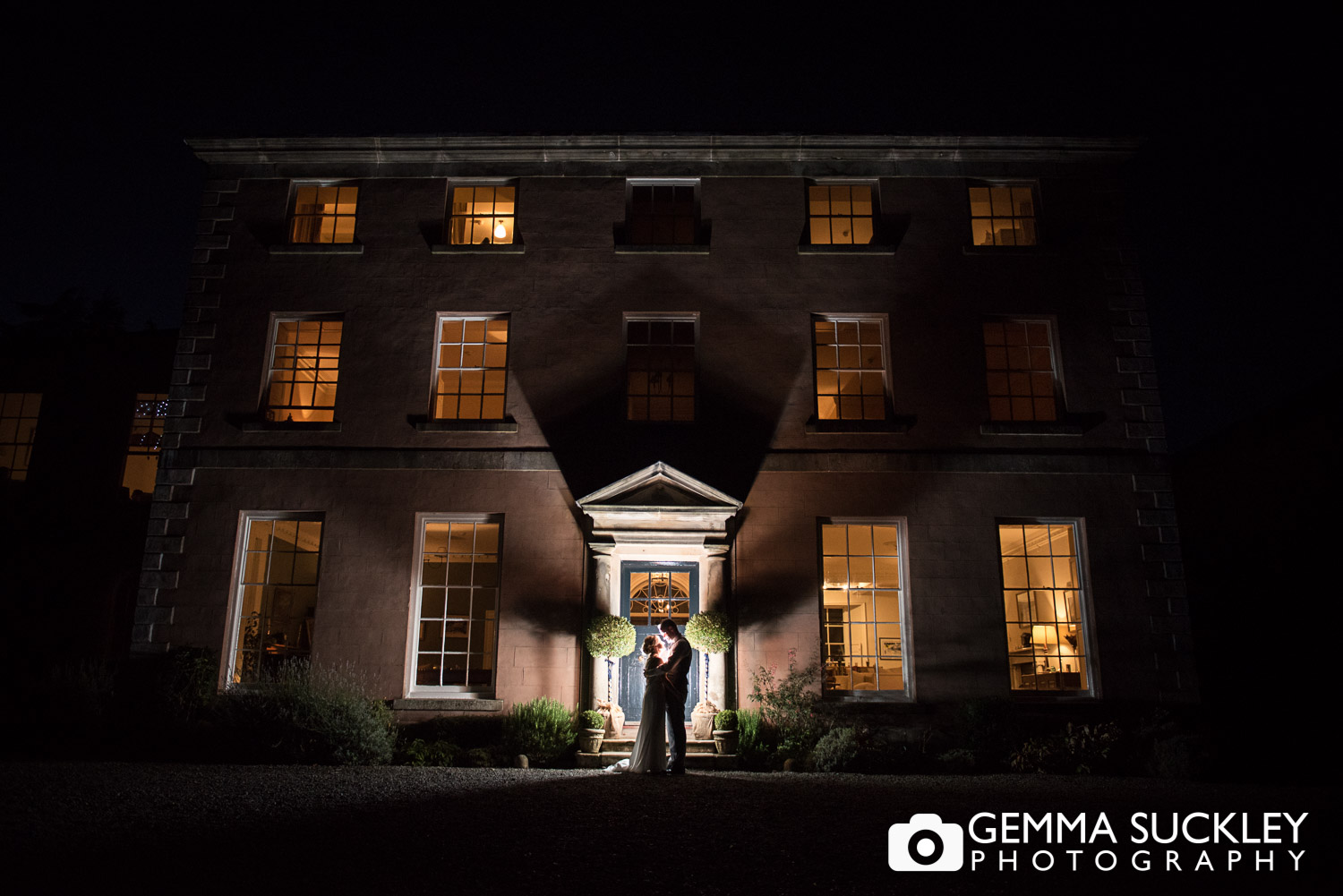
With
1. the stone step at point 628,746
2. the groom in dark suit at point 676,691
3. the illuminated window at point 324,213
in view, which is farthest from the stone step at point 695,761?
the illuminated window at point 324,213

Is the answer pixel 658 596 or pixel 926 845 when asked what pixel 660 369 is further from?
pixel 926 845

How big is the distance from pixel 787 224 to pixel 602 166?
122 inches

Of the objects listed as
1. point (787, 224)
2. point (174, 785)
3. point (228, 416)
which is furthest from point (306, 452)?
point (787, 224)

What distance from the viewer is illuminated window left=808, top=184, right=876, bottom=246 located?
13594 millimetres

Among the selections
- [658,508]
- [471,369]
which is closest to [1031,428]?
[658,508]

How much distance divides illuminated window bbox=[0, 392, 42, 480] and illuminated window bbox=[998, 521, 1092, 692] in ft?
54.0

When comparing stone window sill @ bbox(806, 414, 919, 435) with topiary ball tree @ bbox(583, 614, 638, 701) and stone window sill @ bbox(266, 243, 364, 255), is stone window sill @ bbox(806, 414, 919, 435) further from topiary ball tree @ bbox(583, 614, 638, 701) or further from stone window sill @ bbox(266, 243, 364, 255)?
stone window sill @ bbox(266, 243, 364, 255)

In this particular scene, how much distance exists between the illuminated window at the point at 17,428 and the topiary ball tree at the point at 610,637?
11.2 metres

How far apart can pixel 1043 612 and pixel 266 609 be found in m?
11.1

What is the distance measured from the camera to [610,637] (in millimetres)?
11062

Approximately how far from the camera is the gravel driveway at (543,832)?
491 cm

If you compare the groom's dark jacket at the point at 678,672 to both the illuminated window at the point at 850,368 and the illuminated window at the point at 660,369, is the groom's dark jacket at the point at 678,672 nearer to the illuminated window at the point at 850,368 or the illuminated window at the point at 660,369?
the illuminated window at the point at 660,369

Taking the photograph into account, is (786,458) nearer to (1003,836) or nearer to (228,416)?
(1003,836)

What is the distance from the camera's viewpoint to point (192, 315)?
1315 cm
